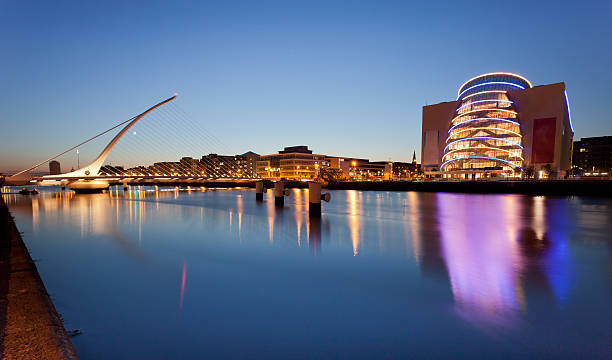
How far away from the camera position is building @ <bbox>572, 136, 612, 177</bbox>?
12262 centimetres

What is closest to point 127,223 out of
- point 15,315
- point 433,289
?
point 15,315

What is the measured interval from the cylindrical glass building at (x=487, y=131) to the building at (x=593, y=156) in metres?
77.6

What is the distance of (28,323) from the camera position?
3.85 m

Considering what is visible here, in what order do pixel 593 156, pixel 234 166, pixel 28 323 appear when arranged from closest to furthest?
pixel 28 323, pixel 593 156, pixel 234 166

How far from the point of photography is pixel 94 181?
59.3 m

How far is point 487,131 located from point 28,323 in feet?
269

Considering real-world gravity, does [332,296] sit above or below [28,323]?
below

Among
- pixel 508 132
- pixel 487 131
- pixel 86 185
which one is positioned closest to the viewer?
pixel 86 185

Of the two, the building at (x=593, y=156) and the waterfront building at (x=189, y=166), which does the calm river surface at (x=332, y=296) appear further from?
the waterfront building at (x=189, y=166)

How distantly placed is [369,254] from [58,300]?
9.13 meters

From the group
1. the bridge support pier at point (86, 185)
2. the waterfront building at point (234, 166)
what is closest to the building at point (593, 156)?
the waterfront building at point (234, 166)

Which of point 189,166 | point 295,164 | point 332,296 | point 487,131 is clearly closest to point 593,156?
point 487,131

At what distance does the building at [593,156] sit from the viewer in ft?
402

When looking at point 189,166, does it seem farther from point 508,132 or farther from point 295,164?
point 508,132
